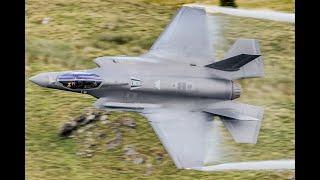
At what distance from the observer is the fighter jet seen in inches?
131

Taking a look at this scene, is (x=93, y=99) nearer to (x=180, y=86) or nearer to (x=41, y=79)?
Answer: (x=41, y=79)

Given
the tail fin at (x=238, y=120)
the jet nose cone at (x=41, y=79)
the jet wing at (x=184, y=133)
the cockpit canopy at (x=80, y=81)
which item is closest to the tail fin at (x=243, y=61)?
the tail fin at (x=238, y=120)

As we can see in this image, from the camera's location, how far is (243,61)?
3.44 m

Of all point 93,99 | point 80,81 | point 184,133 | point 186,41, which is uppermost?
point 186,41

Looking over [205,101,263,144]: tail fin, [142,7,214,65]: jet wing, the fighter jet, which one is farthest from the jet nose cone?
[205,101,263,144]: tail fin

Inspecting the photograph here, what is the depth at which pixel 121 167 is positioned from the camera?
3.34 meters

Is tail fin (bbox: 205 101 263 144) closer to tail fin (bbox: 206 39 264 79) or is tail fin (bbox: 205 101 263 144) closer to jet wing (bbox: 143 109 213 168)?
jet wing (bbox: 143 109 213 168)

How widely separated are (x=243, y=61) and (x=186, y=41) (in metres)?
0.34

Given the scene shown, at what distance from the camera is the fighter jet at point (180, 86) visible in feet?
10.9

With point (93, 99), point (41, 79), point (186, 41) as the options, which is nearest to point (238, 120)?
point (186, 41)

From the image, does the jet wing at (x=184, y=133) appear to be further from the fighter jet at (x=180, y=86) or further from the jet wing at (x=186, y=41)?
the jet wing at (x=186, y=41)

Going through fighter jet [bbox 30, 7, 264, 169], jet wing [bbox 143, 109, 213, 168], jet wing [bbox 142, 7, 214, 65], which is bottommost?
jet wing [bbox 143, 109, 213, 168]

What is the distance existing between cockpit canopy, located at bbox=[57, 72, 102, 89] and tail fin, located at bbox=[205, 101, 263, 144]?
618 mm

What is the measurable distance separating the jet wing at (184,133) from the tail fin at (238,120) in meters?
0.07
